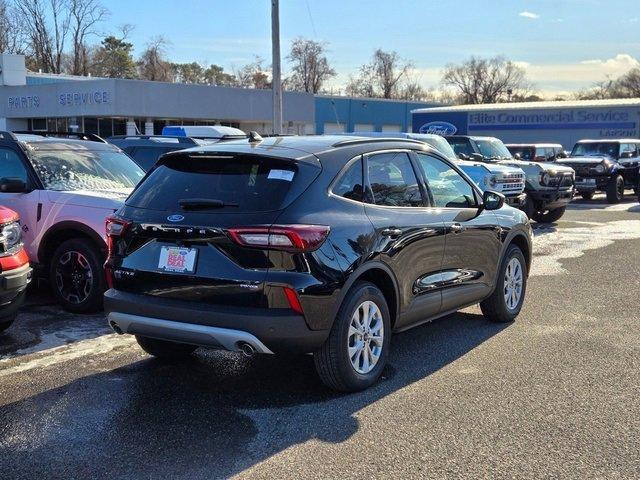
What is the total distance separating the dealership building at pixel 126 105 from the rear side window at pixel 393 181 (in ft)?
101

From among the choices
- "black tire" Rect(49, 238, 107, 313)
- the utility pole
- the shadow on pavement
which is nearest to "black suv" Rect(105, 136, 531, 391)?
the shadow on pavement

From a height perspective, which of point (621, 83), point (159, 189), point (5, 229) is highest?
point (621, 83)

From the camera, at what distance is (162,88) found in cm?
3788

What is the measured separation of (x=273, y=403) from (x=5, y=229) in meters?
2.60

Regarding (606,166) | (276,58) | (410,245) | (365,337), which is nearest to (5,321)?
(365,337)

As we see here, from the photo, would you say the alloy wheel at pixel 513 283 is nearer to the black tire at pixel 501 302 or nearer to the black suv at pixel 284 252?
the black tire at pixel 501 302

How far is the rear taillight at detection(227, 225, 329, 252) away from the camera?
165 inches

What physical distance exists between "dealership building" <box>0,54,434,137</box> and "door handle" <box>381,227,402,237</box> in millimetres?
31381

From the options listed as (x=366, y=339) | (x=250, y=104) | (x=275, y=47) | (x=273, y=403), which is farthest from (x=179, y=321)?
(x=250, y=104)

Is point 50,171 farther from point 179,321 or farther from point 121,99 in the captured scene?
point 121,99

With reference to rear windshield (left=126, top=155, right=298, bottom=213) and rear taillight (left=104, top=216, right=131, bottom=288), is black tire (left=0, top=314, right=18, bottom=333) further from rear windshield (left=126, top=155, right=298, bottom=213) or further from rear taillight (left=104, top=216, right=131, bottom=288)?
rear windshield (left=126, top=155, right=298, bottom=213)

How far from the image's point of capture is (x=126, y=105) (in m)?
36.7

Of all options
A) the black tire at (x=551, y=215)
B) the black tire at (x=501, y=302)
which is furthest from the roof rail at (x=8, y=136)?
the black tire at (x=551, y=215)

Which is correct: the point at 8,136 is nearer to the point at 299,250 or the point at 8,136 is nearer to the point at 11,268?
the point at 11,268
